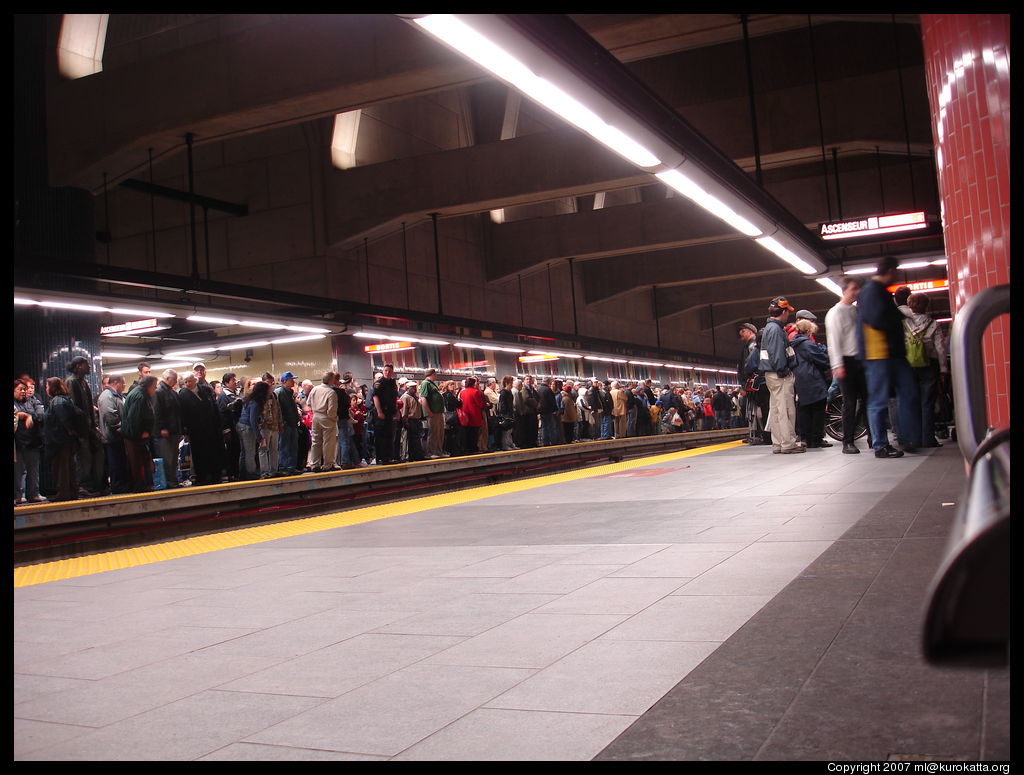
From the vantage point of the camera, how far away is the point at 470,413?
17969mm

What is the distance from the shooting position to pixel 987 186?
463cm

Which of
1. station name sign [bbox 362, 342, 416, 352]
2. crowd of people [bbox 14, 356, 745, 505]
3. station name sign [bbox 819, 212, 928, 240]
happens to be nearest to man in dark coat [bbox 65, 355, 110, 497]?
crowd of people [bbox 14, 356, 745, 505]

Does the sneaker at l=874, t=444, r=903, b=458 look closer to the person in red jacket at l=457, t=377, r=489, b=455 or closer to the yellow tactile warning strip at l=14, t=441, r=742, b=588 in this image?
the yellow tactile warning strip at l=14, t=441, r=742, b=588

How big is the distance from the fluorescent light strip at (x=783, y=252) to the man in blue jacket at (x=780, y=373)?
239 centimetres

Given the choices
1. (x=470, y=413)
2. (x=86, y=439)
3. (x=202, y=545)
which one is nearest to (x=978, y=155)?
(x=202, y=545)

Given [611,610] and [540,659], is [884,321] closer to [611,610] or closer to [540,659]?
[611,610]

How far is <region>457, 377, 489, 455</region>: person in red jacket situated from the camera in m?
17.9

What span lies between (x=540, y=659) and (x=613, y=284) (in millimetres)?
27578

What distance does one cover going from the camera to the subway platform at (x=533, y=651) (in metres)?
2.03

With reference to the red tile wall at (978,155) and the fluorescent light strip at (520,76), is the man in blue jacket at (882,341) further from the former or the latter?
the fluorescent light strip at (520,76)

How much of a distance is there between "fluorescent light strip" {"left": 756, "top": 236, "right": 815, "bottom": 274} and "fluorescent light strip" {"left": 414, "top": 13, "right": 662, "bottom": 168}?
5400 millimetres

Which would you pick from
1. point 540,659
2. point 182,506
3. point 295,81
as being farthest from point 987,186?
point 295,81

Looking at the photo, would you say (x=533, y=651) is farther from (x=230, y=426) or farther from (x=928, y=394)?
(x=230, y=426)

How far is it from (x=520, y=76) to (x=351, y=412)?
35.9ft
